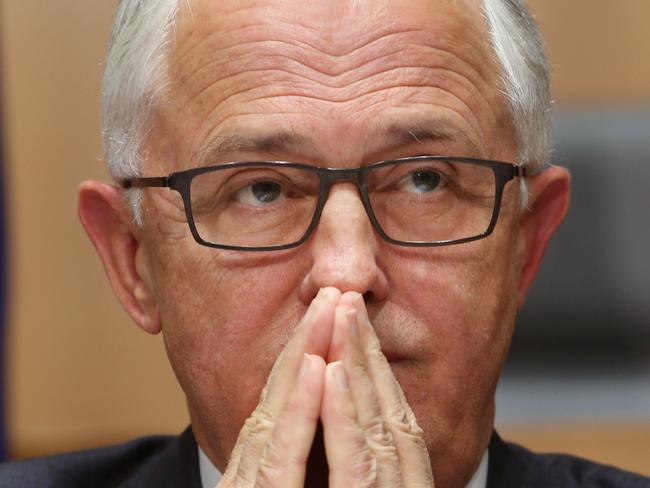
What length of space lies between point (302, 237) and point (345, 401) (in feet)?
0.92

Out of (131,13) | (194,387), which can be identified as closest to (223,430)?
(194,387)

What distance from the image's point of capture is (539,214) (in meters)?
2.05

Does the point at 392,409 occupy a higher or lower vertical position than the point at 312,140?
lower

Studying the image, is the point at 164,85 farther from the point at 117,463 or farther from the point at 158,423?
the point at 158,423

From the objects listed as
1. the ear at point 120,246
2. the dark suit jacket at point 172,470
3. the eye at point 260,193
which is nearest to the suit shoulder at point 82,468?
the dark suit jacket at point 172,470

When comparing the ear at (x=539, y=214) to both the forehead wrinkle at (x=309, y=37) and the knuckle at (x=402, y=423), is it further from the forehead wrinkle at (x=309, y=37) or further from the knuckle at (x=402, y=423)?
the knuckle at (x=402, y=423)

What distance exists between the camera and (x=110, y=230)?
2.06m

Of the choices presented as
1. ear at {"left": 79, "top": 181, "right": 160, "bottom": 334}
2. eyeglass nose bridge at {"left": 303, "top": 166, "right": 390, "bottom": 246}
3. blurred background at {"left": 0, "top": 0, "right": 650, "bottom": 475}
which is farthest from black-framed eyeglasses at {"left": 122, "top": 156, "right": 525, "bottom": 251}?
blurred background at {"left": 0, "top": 0, "right": 650, "bottom": 475}

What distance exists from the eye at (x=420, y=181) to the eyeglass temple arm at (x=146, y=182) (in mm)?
398

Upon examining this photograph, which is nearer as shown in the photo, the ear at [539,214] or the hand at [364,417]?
the hand at [364,417]

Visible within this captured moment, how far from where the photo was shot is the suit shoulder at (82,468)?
2150 mm

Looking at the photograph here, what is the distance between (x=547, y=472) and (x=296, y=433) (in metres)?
0.70

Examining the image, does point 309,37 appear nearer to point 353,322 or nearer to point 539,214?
point 353,322

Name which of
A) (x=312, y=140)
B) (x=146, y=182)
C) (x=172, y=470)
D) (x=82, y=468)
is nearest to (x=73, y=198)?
(x=82, y=468)
